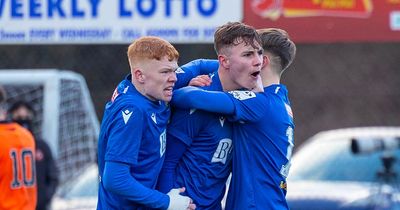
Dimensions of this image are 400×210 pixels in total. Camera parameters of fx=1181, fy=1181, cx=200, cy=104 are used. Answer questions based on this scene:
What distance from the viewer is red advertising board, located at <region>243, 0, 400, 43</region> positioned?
312 inches

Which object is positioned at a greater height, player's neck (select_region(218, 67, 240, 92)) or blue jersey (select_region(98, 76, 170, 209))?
player's neck (select_region(218, 67, 240, 92))

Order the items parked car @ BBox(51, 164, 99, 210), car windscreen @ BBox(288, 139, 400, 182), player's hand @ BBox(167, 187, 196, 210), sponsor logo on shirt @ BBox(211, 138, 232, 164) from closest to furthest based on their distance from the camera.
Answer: player's hand @ BBox(167, 187, 196, 210) < sponsor logo on shirt @ BBox(211, 138, 232, 164) < car windscreen @ BBox(288, 139, 400, 182) < parked car @ BBox(51, 164, 99, 210)

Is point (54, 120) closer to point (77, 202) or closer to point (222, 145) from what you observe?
point (77, 202)

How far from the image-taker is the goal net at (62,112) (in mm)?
11195

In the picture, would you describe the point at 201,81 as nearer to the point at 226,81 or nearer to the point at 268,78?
the point at 226,81

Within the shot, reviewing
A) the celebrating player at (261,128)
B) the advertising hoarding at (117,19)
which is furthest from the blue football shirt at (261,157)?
the advertising hoarding at (117,19)

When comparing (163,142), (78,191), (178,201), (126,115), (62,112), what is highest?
(126,115)

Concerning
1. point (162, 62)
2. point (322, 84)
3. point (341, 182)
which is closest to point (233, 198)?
point (162, 62)

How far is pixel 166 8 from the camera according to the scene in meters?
7.73

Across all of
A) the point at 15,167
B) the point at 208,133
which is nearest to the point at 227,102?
the point at 208,133

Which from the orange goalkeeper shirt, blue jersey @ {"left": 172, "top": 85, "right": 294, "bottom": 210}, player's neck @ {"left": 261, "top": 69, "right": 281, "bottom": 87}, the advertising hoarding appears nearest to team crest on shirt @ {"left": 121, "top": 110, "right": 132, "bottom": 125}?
blue jersey @ {"left": 172, "top": 85, "right": 294, "bottom": 210}

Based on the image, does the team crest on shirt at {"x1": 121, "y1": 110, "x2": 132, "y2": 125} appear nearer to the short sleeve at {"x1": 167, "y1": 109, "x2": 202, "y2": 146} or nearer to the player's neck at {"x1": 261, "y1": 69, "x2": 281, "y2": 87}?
the short sleeve at {"x1": 167, "y1": 109, "x2": 202, "y2": 146}

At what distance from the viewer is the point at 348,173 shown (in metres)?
10.6

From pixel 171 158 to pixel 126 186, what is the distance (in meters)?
0.41
